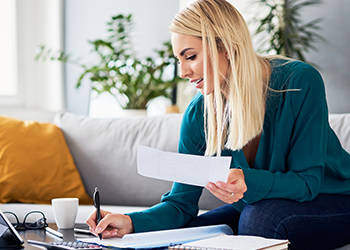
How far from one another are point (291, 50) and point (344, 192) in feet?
3.92

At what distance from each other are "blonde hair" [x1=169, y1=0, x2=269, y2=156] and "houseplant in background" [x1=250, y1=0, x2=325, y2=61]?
3.51ft

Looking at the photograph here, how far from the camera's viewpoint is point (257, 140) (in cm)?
116

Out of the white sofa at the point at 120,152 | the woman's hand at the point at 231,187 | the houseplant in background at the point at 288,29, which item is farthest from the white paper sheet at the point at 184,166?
the houseplant in background at the point at 288,29

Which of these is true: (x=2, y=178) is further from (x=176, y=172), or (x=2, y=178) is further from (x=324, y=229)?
(x=324, y=229)

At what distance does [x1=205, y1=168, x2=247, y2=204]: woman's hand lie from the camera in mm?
847

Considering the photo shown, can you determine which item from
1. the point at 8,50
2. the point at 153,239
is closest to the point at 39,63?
the point at 8,50

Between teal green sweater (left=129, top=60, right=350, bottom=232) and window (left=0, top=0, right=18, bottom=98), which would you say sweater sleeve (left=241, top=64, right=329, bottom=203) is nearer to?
teal green sweater (left=129, top=60, right=350, bottom=232)

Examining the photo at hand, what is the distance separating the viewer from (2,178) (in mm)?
1637

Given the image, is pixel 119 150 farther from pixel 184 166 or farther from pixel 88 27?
pixel 88 27

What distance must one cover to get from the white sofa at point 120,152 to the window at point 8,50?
3.96 ft

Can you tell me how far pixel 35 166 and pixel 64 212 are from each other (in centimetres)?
71

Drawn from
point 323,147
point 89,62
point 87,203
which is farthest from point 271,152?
point 89,62

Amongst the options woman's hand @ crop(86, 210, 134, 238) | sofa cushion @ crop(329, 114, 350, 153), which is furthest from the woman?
sofa cushion @ crop(329, 114, 350, 153)

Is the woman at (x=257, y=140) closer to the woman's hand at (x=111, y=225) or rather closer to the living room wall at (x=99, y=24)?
the woman's hand at (x=111, y=225)
